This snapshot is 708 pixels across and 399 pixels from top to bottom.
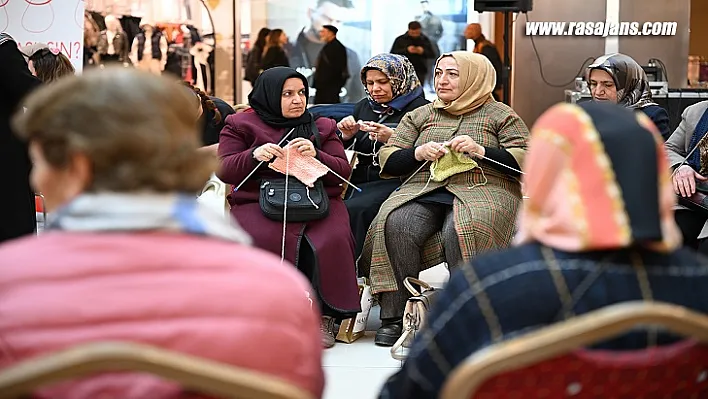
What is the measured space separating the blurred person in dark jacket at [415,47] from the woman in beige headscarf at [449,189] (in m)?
5.68

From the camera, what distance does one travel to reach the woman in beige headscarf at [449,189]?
12.8 feet

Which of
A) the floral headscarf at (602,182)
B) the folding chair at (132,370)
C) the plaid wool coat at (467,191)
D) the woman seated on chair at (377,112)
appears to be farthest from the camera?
the woman seated on chair at (377,112)

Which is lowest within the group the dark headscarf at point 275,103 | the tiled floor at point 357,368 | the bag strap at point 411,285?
the tiled floor at point 357,368

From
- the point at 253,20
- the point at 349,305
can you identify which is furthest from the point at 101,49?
the point at 349,305

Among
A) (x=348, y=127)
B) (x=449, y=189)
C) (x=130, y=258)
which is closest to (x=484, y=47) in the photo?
(x=348, y=127)

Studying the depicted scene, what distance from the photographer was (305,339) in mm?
1439

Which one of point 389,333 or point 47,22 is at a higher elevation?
point 47,22

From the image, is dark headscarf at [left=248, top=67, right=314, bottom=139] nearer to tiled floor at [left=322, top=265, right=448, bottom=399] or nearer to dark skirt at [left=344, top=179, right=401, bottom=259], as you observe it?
dark skirt at [left=344, top=179, right=401, bottom=259]

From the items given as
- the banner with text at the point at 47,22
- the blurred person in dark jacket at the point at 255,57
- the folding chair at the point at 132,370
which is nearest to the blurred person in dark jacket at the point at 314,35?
the blurred person in dark jacket at the point at 255,57

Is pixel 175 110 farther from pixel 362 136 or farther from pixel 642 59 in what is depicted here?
pixel 642 59

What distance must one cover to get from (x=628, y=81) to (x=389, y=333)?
152 cm

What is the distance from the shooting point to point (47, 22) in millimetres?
5062

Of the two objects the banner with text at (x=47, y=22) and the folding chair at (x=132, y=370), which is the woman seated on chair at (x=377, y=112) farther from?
the folding chair at (x=132, y=370)

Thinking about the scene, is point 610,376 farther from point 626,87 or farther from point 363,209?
point 626,87
